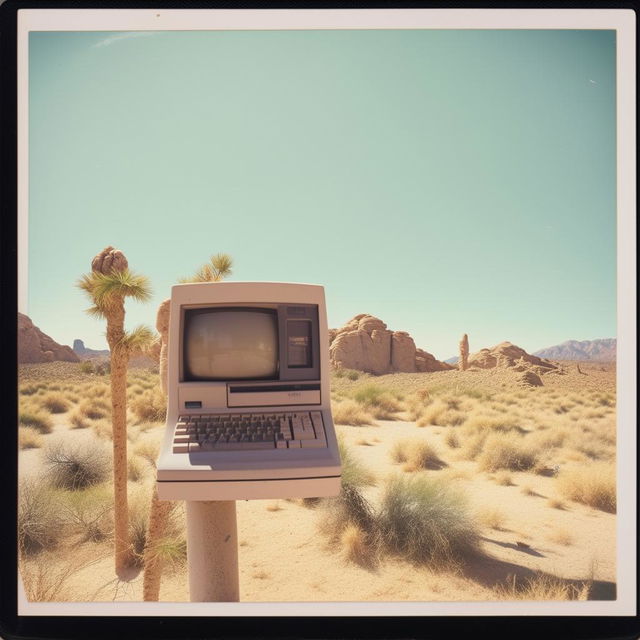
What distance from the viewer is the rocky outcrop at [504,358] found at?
40.0 feet

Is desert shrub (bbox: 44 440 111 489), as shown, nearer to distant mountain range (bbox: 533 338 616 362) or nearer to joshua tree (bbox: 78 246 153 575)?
joshua tree (bbox: 78 246 153 575)

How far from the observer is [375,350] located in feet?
47.7

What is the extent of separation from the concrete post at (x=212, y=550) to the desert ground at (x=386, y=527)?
57 centimetres

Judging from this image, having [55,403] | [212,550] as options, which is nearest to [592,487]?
[212,550]

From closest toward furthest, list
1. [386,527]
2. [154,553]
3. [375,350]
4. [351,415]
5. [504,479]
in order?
1. [154,553]
2. [386,527]
3. [504,479]
4. [351,415]
5. [375,350]

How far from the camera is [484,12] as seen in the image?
6.97 ft

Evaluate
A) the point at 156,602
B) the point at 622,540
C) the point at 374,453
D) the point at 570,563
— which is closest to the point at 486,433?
the point at 374,453

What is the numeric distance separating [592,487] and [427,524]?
1626 millimetres

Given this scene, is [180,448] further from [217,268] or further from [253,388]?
[217,268]

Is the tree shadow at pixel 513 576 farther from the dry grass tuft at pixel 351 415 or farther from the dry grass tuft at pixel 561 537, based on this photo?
the dry grass tuft at pixel 351 415

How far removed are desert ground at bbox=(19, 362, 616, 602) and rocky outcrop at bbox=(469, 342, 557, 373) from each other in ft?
23.2
